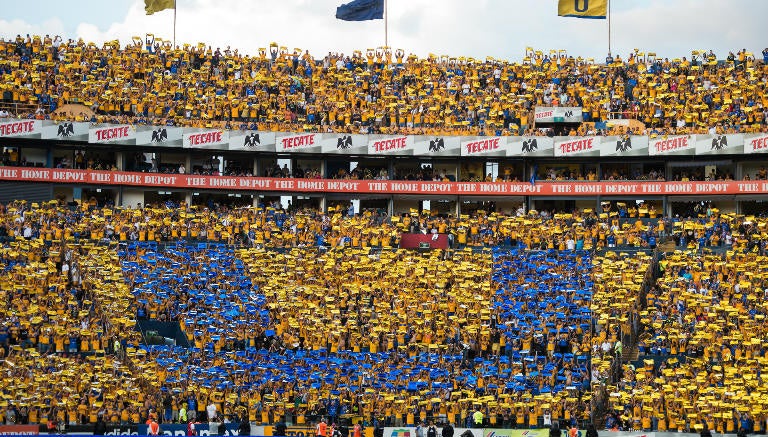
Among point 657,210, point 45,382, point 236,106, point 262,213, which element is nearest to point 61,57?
point 236,106

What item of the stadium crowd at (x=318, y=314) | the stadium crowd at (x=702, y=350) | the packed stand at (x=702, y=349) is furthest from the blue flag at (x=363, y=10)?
the stadium crowd at (x=702, y=350)

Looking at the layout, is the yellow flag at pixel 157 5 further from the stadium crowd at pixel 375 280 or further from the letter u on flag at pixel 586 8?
the letter u on flag at pixel 586 8

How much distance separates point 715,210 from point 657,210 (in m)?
5.05

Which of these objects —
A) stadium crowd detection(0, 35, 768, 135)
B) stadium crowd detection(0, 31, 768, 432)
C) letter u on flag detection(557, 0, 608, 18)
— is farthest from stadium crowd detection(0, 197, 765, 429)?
letter u on flag detection(557, 0, 608, 18)

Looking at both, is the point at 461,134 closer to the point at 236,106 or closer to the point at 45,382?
the point at 236,106

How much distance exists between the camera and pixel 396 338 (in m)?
47.8

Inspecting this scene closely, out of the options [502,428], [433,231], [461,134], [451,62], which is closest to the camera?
[502,428]

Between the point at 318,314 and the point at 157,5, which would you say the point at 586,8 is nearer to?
the point at 157,5

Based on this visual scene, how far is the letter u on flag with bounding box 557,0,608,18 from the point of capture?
6925 centimetres

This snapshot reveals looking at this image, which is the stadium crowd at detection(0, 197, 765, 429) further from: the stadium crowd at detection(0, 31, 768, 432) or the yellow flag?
the yellow flag

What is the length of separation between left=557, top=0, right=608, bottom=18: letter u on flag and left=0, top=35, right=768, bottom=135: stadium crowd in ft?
10.3

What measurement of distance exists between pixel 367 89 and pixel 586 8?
13605 mm

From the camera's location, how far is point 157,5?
69.4m

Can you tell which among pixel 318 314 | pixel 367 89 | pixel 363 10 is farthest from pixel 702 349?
pixel 363 10
